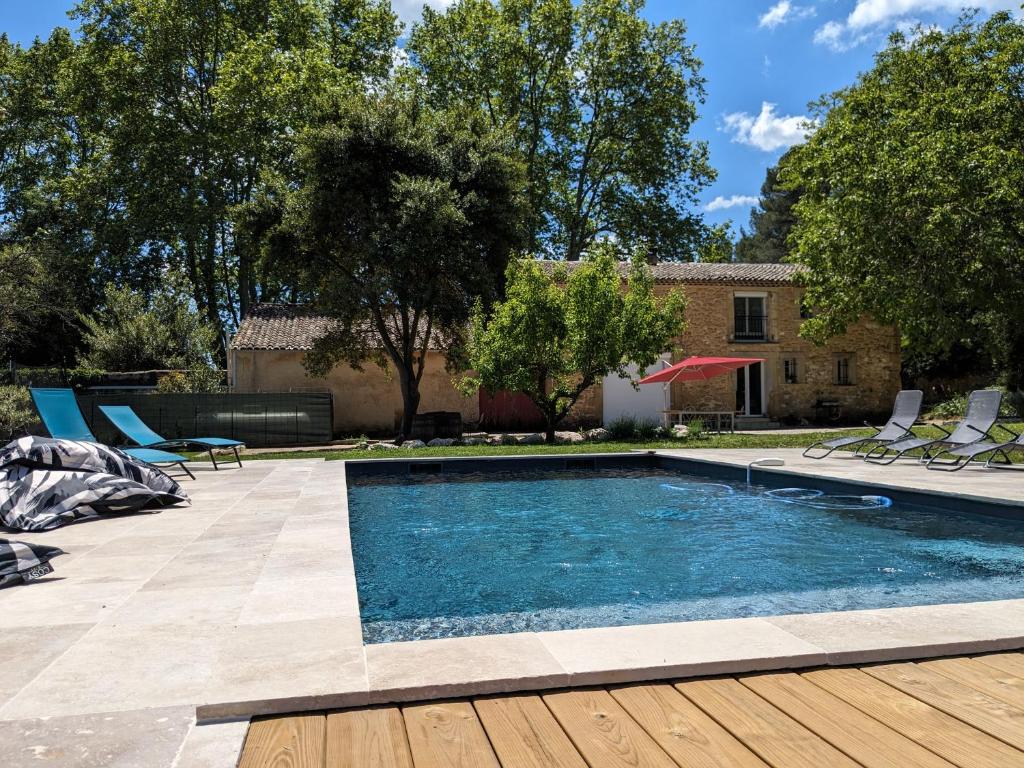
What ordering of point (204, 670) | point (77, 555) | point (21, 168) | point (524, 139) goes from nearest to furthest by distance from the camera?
point (204, 670) < point (77, 555) < point (21, 168) < point (524, 139)

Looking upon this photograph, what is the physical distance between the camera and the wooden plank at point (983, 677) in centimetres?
239

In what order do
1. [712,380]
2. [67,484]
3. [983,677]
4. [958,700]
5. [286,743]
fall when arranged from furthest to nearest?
[712,380] → [67,484] → [983,677] → [958,700] → [286,743]

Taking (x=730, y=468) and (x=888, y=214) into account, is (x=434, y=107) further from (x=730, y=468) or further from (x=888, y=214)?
(x=730, y=468)

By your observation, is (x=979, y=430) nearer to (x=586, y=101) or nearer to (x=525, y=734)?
(x=525, y=734)

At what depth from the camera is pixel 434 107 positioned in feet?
108

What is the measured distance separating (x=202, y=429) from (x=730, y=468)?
12.4m

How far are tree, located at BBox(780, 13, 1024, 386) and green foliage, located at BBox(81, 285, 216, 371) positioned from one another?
59.7 ft

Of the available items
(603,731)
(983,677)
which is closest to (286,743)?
(603,731)

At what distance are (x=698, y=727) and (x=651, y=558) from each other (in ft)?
13.1

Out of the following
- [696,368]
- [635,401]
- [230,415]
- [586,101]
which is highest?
[586,101]

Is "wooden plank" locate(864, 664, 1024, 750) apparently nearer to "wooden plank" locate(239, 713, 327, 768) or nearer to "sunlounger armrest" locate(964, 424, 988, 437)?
"wooden plank" locate(239, 713, 327, 768)

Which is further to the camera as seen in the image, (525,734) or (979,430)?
(979,430)

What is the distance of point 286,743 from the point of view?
6.97 ft

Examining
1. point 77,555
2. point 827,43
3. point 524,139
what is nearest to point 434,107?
point 524,139
